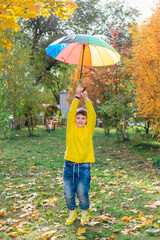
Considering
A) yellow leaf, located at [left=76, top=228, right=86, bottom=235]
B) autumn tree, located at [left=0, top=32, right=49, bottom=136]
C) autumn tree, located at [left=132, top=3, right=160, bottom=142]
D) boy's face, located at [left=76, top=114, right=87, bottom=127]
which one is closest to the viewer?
yellow leaf, located at [left=76, top=228, right=86, bottom=235]

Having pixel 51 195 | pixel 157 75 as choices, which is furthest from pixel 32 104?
pixel 51 195

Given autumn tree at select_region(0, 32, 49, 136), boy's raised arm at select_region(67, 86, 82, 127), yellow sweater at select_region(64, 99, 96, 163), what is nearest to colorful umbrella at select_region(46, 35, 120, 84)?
boy's raised arm at select_region(67, 86, 82, 127)

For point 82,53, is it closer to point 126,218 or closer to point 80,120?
point 80,120

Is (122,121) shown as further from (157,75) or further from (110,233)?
(110,233)

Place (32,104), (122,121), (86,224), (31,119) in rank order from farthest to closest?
→ 1. (31,119)
2. (32,104)
3. (122,121)
4. (86,224)

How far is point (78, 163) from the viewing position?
3.75 m

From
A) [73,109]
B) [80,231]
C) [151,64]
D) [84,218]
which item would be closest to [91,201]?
[84,218]

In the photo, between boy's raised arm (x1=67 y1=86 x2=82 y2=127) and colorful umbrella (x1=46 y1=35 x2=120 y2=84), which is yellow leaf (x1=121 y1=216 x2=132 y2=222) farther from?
colorful umbrella (x1=46 y1=35 x2=120 y2=84)

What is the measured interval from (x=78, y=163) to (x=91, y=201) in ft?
4.32

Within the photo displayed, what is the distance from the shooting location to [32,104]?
15.3 m

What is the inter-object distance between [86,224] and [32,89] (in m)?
11.3

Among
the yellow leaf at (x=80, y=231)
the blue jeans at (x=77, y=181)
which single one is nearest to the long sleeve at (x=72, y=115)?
the blue jeans at (x=77, y=181)

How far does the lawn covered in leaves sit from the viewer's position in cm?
348

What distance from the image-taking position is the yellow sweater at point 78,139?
12.3 feet
